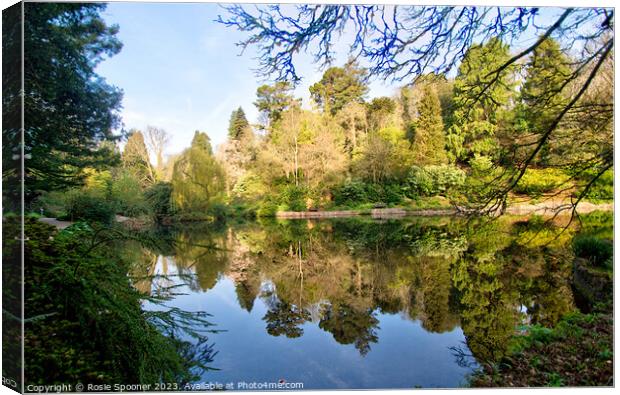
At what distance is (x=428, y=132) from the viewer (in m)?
3.07

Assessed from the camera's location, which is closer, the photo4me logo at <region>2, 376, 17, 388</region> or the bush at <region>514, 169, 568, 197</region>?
the photo4me logo at <region>2, 376, 17, 388</region>

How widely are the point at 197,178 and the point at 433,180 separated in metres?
2.17

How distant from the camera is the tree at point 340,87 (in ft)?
8.30

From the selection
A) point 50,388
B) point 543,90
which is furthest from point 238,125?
point 543,90

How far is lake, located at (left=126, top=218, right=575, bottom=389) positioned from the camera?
7.29 ft

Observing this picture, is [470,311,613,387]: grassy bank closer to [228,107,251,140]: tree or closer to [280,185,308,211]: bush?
[280,185,308,211]: bush

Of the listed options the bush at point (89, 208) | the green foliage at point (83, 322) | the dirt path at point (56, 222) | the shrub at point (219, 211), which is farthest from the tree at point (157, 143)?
the green foliage at point (83, 322)

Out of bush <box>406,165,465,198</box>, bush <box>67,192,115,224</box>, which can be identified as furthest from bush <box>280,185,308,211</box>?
bush <box>67,192,115,224</box>

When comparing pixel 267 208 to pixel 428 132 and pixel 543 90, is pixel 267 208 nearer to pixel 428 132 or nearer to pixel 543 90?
pixel 428 132

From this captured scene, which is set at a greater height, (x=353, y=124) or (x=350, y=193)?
(x=353, y=124)

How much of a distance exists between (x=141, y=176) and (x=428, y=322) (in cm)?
276

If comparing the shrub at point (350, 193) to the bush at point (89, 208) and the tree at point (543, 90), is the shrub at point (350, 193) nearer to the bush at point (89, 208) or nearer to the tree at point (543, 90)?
the tree at point (543, 90)

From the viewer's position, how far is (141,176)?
2646mm

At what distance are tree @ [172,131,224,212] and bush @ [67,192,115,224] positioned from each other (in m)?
0.52
